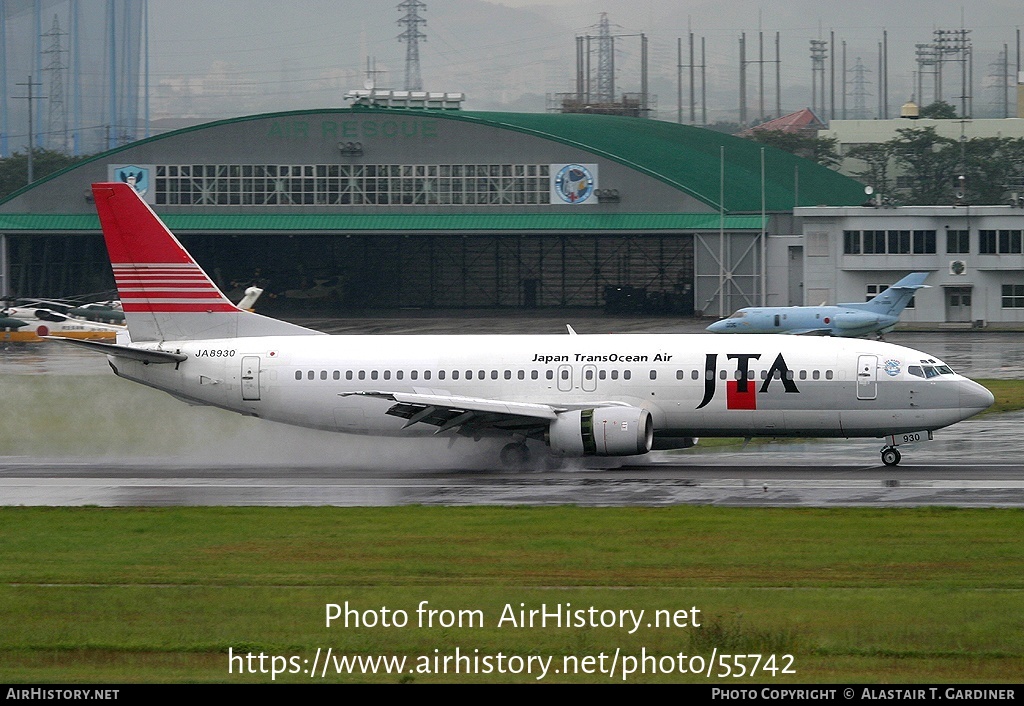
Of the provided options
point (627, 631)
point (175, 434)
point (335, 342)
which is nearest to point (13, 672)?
point (627, 631)

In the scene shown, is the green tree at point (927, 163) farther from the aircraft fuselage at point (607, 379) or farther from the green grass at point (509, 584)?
the green grass at point (509, 584)

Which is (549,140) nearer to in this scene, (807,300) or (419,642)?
(807,300)

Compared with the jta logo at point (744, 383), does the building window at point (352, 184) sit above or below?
above

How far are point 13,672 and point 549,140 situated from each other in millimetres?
89574

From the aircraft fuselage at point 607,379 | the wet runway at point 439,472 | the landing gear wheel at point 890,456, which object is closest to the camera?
the wet runway at point 439,472

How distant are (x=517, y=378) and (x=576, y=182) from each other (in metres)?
66.2

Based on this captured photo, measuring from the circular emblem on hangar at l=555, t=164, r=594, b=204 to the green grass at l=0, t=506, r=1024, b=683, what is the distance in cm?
7495

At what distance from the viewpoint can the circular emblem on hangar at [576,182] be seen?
103 metres

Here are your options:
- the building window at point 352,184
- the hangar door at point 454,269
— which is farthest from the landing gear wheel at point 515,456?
the hangar door at point 454,269

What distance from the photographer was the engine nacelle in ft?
117

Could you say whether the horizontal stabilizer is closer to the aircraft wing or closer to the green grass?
the aircraft wing

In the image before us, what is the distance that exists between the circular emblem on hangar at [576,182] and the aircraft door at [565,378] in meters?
66.2

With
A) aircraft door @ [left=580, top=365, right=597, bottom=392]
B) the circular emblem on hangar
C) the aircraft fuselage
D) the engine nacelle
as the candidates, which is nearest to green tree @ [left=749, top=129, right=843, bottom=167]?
the circular emblem on hangar

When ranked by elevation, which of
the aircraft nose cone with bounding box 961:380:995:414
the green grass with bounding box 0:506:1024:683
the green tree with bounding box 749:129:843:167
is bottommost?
the green grass with bounding box 0:506:1024:683
